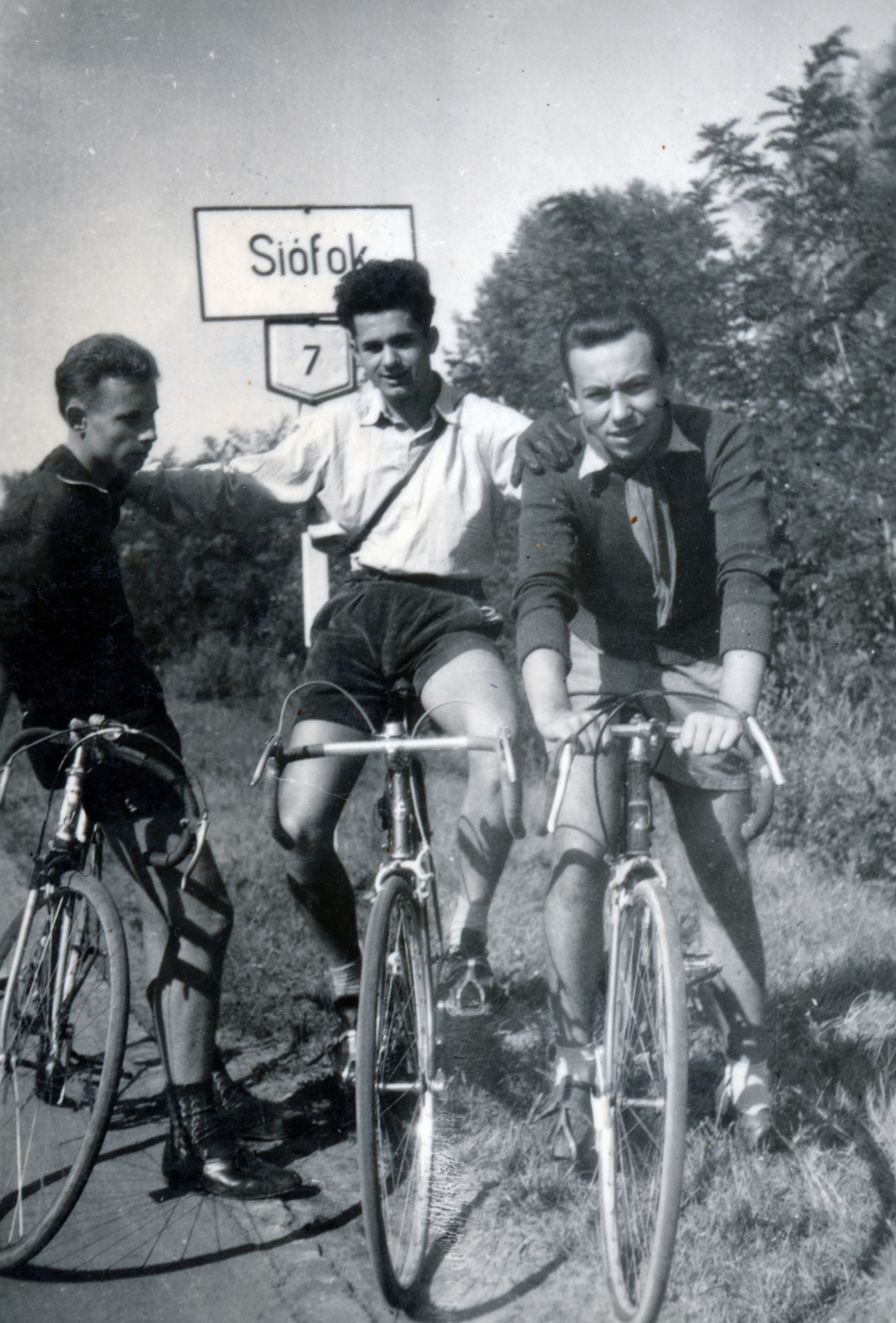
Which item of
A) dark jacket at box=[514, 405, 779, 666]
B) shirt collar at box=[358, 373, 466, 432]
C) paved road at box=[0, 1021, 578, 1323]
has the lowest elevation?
paved road at box=[0, 1021, 578, 1323]

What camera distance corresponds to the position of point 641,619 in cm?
305

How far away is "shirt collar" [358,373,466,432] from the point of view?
3342 millimetres

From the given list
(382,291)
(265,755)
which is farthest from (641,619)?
(382,291)

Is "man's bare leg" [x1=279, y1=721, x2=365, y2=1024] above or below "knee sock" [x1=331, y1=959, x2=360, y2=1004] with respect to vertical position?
above

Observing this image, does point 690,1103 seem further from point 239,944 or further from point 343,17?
point 343,17

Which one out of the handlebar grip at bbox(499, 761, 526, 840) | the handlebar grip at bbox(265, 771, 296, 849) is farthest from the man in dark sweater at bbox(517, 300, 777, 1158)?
the handlebar grip at bbox(265, 771, 296, 849)

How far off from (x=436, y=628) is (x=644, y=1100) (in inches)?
54.0

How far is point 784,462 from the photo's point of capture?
166 inches

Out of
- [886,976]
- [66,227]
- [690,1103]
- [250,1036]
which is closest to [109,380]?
[66,227]

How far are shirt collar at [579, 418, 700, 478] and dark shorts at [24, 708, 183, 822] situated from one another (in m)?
1.32

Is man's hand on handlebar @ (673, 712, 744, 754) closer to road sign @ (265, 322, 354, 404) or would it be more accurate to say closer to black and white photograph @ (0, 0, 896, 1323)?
black and white photograph @ (0, 0, 896, 1323)

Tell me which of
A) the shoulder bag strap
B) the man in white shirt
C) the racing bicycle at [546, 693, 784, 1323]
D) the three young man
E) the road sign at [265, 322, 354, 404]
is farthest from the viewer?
the road sign at [265, 322, 354, 404]

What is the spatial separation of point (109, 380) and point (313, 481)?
655 mm

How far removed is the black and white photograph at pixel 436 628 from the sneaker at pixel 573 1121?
15 mm
